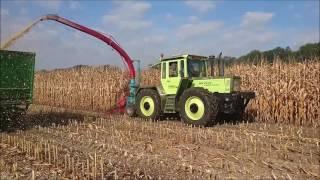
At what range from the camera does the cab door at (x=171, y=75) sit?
1312cm

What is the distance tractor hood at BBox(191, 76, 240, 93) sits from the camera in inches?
473

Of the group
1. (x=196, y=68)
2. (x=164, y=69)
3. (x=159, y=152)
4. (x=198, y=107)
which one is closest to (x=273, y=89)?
(x=196, y=68)

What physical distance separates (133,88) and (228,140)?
680 cm

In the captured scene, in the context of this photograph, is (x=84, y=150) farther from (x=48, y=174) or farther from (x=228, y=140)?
(x=228, y=140)

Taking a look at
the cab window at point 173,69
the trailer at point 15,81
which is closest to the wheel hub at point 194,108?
the cab window at point 173,69

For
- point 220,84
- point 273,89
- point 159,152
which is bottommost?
point 159,152

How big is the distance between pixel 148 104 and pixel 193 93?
2.50 meters

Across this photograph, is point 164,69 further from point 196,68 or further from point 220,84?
point 220,84

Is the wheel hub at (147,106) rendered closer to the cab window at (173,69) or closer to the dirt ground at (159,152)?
the cab window at (173,69)

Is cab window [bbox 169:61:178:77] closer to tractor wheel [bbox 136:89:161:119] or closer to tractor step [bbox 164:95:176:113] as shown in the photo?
tractor step [bbox 164:95:176:113]

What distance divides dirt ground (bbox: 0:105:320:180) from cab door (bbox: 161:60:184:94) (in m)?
1.53

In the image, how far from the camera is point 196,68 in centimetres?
1325

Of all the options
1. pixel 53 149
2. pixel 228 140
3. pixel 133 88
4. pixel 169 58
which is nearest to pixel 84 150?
pixel 53 149

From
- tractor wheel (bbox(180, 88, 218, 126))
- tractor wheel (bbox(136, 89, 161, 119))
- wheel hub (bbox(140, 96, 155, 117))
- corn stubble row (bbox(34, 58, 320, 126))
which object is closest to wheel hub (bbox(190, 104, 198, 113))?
tractor wheel (bbox(180, 88, 218, 126))
